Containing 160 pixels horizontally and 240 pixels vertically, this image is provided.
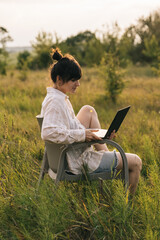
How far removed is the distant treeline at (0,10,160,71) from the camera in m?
22.3

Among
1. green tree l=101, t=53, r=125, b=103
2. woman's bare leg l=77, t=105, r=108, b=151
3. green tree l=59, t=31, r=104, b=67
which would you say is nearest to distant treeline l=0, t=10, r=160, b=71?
green tree l=59, t=31, r=104, b=67

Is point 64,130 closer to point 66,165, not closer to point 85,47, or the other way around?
point 66,165

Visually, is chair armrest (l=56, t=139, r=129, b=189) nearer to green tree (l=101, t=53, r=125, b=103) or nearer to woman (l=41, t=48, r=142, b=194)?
woman (l=41, t=48, r=142, b=194)

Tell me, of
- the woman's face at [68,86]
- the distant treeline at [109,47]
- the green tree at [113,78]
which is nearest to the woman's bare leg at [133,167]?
the woman's face at [68,86]

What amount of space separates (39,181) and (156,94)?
7698 mm

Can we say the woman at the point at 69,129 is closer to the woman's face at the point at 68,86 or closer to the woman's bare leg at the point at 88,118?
the woman's face at the point at 68,86

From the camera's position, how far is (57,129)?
8.89ft

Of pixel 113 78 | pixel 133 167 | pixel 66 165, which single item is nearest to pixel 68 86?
pixel 66 165

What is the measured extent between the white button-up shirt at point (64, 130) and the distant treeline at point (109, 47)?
16929 mm

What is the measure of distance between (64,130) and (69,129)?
0.15m

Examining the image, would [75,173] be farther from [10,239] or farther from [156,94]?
[156,94]

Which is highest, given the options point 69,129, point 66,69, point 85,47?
point 85,47

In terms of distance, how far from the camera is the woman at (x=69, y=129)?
2.72 m

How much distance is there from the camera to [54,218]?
8.09 ft
